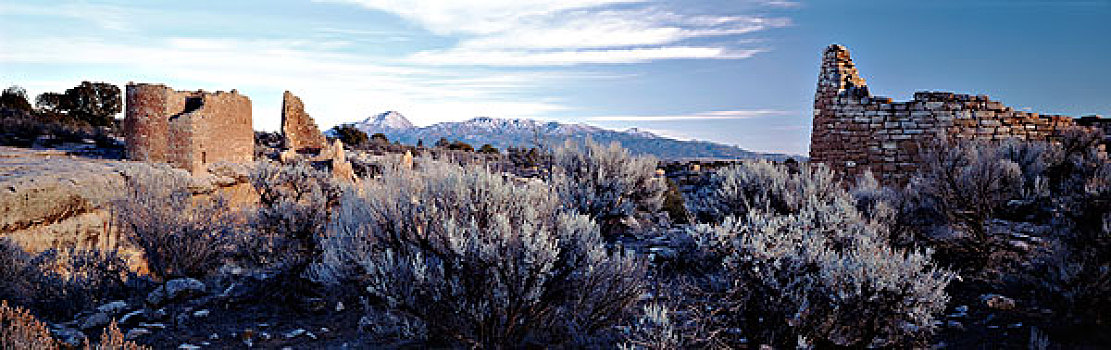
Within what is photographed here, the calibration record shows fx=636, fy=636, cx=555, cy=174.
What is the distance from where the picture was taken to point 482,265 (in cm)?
412

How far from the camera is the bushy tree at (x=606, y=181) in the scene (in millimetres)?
7961

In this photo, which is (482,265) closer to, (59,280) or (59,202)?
(59,280)

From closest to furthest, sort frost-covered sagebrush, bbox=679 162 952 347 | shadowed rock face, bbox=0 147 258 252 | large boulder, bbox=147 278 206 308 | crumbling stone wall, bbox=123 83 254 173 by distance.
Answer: frost-covered sagebrush, bbox=679 162 952 347, large boulder, bbox=147 278 206 308, shadowed rock face, bbox=0 147 258 252, crumbling stone wall, bbox=123 83 254 173

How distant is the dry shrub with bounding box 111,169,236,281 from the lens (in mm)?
7105

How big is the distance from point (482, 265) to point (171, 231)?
488 centimetres

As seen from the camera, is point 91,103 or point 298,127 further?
point 91,103

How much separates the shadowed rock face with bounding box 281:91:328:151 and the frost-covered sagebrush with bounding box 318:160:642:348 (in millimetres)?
17180

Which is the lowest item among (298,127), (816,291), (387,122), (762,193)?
(816,291)

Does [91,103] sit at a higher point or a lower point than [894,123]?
higher

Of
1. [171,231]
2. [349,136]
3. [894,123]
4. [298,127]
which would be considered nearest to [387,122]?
[349,136]

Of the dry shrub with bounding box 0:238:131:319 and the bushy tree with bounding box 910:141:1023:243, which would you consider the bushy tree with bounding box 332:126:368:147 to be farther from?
the bushy tree with bounding box 910:141:1023:243

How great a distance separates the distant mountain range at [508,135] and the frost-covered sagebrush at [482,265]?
2.67 metres

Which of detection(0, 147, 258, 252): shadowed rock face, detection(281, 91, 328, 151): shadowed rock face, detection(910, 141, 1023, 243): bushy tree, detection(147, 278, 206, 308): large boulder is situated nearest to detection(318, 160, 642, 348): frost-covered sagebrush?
detection(147, 278, 206, 308): large boulder

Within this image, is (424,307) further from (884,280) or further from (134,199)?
(134,199)
